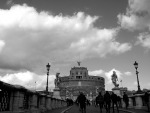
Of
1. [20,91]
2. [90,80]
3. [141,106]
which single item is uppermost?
[90,80]

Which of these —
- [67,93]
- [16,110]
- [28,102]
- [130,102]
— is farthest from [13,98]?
[67,93]

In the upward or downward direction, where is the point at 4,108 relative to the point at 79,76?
downward

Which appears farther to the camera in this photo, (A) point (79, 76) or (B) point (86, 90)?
(A) point (79, 76)

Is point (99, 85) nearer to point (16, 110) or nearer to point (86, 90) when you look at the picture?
point (86, 90)

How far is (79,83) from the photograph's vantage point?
5507 inches

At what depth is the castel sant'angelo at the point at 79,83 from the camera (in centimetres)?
13350

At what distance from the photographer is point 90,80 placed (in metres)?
144

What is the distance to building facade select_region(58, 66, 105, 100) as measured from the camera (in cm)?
13350

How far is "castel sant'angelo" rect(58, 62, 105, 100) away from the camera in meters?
134

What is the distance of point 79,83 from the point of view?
459 ft

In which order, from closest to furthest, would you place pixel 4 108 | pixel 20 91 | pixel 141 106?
pixel 4 108
pixel 20 91
pixel 141 106

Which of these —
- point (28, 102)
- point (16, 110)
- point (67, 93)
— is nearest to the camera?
point (16, 110)

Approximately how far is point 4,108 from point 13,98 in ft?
2.93

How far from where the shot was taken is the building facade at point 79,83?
438 feet
